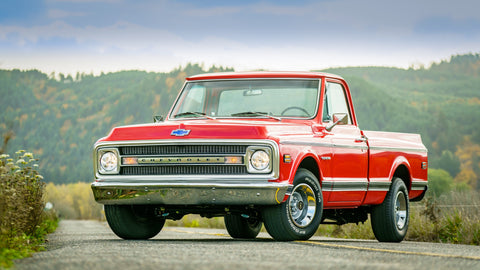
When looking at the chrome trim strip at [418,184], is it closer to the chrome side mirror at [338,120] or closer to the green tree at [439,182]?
the chrome side mirror at [338,120]

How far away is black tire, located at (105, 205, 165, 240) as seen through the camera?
1135 cm

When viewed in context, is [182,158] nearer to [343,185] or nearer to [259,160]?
[259,160]

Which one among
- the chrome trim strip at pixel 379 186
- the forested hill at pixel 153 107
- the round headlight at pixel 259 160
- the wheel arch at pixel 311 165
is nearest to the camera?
the round headlight at pixel 259 160

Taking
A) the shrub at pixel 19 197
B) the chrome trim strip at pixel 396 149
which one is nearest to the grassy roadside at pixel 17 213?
the shrub at pixel 19 197

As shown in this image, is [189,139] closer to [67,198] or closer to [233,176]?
[233,176]

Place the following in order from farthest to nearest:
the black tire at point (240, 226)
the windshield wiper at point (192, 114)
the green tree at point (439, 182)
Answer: the green tree at point (439, 182) < the black tire at point (240, 226) < the windshield wiper at point (192, 114)

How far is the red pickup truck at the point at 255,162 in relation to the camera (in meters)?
10.2

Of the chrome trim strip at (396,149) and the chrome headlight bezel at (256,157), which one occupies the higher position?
the chrome headlight bezel at (256,157)

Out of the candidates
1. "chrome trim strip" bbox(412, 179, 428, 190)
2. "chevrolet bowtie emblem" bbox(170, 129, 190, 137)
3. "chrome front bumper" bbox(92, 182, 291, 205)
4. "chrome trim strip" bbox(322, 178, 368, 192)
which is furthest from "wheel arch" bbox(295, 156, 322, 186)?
"chrome trim strip" bbox(412, 179, 428, 190)

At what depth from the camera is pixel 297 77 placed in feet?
39.0

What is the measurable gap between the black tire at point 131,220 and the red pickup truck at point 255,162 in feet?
0.05

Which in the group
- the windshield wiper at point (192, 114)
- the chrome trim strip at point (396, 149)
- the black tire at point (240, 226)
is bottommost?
the black tire at point (240, 226)

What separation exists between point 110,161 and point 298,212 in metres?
2.38

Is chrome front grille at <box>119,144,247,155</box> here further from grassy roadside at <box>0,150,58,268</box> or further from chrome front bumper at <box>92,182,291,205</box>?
grassy roadside at <box>0,150,58,268</box>
